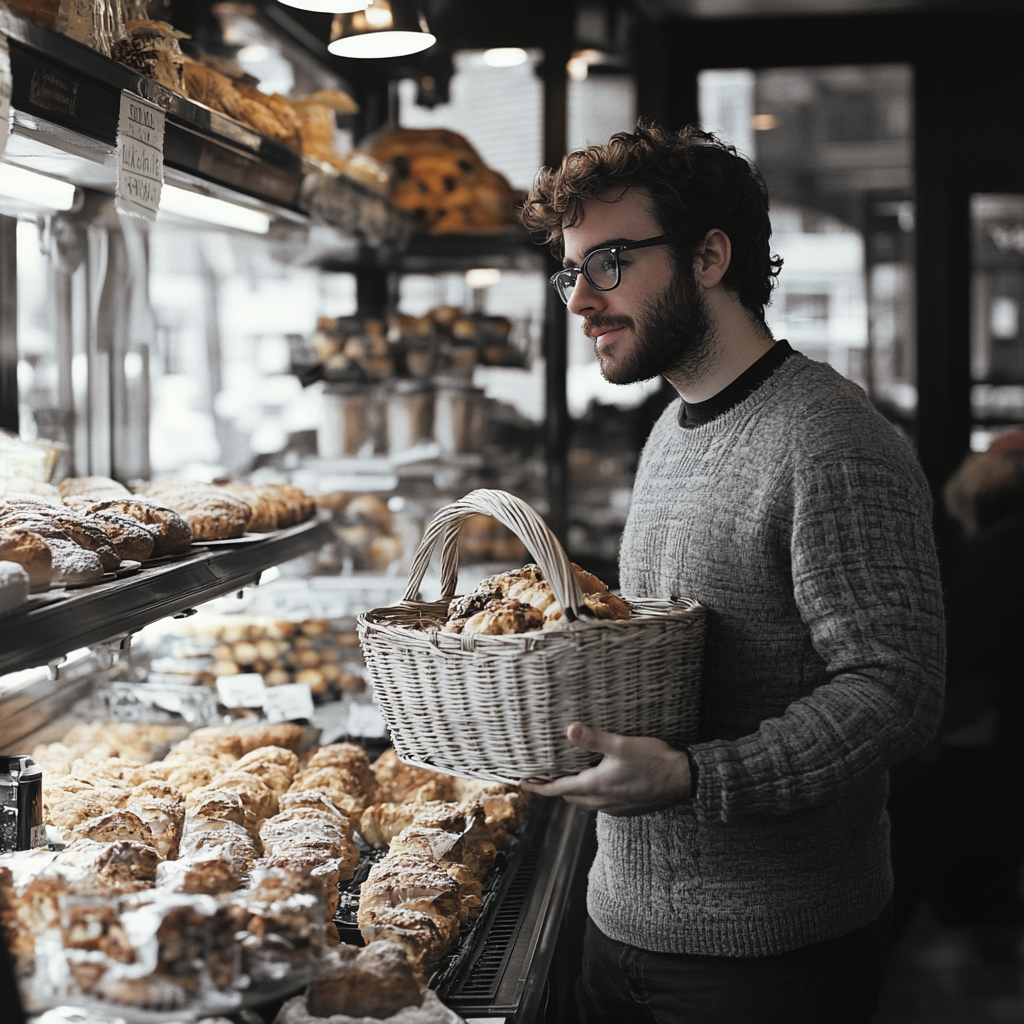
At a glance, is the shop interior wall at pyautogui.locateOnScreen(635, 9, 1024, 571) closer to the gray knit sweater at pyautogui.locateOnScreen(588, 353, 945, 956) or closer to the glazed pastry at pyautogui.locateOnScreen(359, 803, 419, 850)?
the glazed pastry at pyautogui.locateOnScreen(359, 803, 419, 850)

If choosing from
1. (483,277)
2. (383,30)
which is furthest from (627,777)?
(483,277)

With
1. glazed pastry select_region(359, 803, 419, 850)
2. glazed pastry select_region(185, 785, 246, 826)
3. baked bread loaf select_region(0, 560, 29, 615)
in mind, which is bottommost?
glazed pastry select_region(359, 803, 419, 850)

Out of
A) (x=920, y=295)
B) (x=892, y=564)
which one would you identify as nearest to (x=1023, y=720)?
(x=920, y=295)

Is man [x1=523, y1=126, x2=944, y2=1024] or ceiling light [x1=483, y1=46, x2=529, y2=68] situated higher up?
ceiling light [x1=483, y1=46, x2=529, y2=68]

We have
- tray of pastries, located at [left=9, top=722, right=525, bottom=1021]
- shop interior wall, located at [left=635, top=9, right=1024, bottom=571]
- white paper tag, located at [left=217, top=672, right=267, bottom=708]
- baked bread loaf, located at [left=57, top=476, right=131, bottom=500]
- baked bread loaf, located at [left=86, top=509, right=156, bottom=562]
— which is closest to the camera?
tray of pastries, located at [left=9, top=722, right=525, bottom=1021]

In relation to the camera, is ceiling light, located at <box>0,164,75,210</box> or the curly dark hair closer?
the curly dark hair

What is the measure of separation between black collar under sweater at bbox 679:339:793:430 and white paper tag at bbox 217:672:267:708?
61.0 inches

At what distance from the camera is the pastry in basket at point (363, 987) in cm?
142

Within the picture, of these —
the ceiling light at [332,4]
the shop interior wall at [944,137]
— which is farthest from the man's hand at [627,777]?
the shop interior wall at [944,137]

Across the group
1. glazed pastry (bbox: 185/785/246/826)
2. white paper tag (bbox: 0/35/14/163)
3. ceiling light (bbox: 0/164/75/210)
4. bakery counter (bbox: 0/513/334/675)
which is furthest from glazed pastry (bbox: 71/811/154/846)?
ceiling light (bbox: 0/164/75/210)

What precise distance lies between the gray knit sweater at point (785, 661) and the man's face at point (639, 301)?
136 millimetres

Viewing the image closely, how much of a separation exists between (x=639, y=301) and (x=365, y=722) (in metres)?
1.64

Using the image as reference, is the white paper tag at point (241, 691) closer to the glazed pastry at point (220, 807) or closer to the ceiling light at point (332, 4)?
the glazed pastry at point (220, 807)

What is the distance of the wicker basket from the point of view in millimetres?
1474
